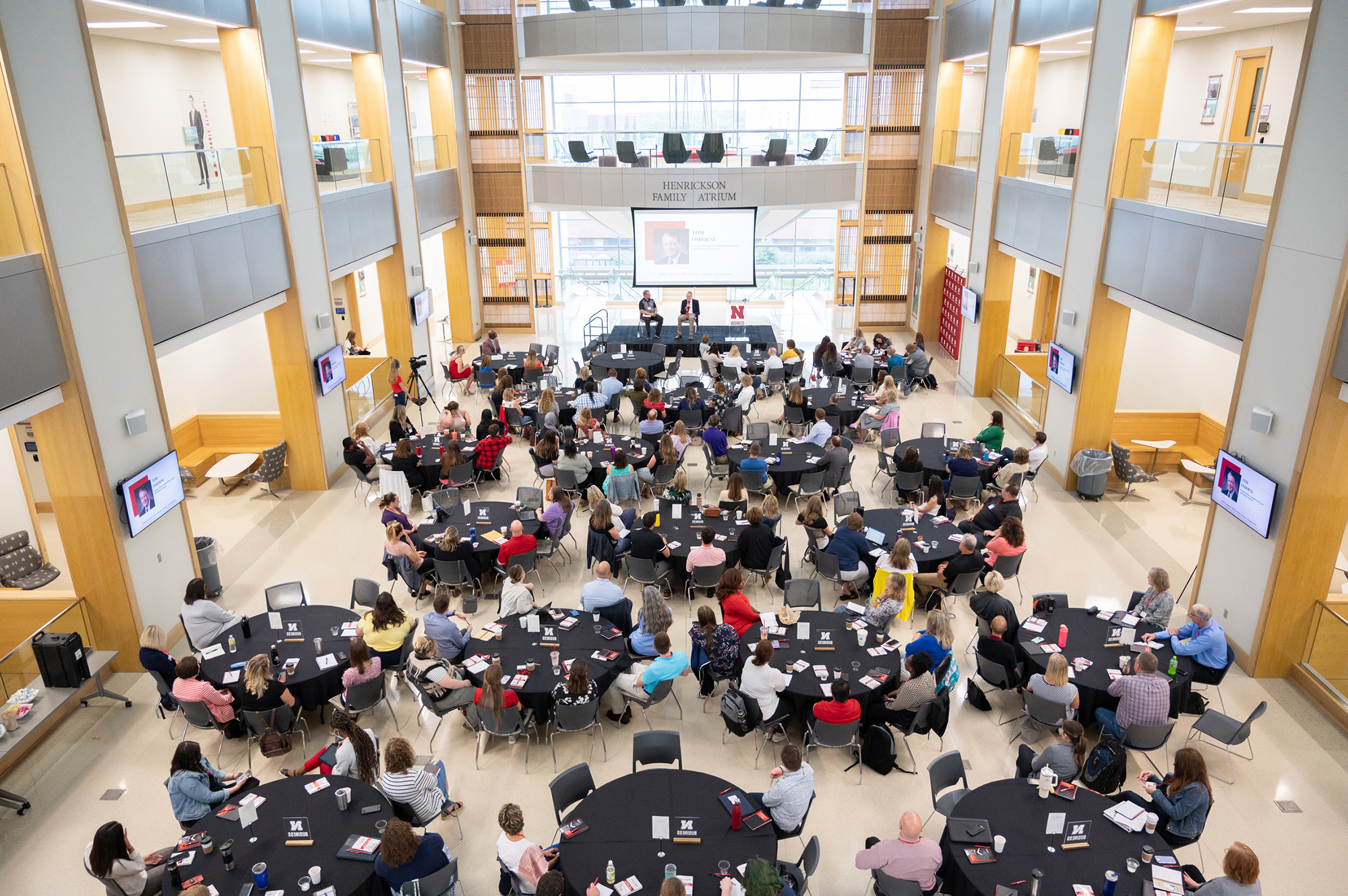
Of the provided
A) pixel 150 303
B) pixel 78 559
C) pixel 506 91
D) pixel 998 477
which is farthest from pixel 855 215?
pixel 78 559

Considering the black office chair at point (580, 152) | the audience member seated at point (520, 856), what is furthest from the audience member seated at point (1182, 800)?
the black office chair at point (580, 152)

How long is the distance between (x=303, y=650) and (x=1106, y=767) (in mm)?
8034

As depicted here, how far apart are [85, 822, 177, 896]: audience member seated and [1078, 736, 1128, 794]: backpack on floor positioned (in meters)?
7.55

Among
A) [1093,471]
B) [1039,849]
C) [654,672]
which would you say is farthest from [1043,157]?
[1039,849]

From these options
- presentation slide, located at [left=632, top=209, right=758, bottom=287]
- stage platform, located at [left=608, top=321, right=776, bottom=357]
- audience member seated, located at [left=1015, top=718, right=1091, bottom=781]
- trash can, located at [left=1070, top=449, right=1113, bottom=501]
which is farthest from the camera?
presentation slide, located at [left=632, top=209, right=758, bottom=287]

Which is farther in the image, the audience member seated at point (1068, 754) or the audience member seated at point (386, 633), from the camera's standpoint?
the audience member seated at point (386, 633)

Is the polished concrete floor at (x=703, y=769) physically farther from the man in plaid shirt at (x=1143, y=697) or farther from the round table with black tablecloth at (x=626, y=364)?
the round table with black tablecloth at (x=626, y=364)

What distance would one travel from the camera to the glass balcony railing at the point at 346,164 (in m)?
15.8

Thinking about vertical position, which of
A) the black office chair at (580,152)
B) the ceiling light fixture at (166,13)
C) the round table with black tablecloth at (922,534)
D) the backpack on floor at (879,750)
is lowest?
the backpack on floor at (879,750)

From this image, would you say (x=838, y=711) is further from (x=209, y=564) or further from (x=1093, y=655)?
(x=209, y=564)

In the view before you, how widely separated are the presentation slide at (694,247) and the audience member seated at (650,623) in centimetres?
1720

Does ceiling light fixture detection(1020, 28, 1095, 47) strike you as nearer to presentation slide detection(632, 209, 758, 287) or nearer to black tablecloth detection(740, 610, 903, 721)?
presentation slide detection(632, 209, 758, 287)

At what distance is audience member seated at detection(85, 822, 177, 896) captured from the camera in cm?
614

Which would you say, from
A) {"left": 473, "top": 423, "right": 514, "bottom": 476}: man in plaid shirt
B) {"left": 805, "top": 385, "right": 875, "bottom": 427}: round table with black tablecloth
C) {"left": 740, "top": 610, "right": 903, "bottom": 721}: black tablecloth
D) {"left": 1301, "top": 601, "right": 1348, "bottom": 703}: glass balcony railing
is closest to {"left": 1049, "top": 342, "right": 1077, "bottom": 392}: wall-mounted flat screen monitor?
{"left": 805, "top": 385, "right": 875, "bottom": 427}: round table with black tablecloth
